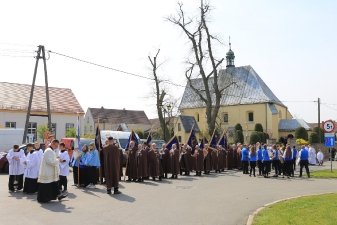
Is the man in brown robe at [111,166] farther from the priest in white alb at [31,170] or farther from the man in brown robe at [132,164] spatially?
the man in brown robe at [132,164]

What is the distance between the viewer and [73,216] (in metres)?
9.25

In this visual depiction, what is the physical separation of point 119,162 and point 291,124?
48.2 meters

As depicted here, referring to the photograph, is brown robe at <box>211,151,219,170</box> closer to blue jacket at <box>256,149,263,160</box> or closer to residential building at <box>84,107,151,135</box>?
blue jacket at <box>256,149,263,160</box>

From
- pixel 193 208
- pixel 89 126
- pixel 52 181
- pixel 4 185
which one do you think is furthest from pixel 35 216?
pixel 89 126

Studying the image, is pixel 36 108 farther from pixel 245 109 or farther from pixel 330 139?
pixel 330 139

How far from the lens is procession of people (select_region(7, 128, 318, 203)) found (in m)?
11.7

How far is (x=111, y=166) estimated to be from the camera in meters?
13.2

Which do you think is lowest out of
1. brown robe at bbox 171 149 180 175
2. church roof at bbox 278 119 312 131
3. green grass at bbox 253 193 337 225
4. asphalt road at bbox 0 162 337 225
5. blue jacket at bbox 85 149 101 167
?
asphalt road at bbox 0 162 337 225

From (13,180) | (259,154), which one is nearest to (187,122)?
(259,154)

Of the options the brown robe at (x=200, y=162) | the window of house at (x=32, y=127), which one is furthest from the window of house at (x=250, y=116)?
the brown robe at (x=200, y=162)

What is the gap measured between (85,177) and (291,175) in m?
11.3

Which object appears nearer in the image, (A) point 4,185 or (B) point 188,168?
(A) point 4,185

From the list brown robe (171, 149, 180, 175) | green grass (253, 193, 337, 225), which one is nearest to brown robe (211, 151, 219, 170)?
brown robe (171, 149, 180, 175)

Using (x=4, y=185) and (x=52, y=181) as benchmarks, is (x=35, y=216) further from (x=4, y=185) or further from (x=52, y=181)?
(x=4, y=185)
